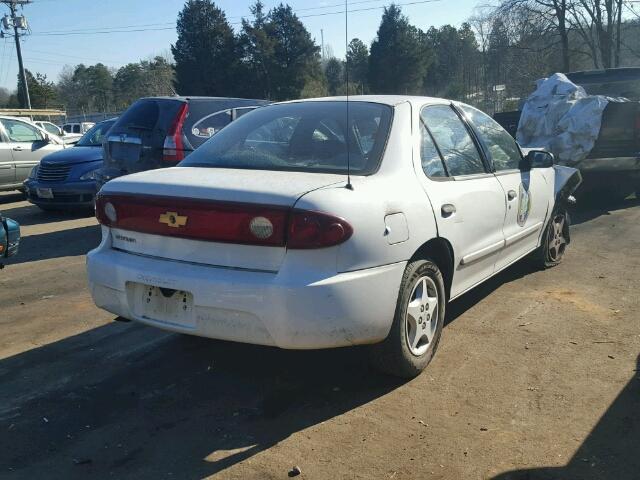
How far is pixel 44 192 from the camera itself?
9734mm

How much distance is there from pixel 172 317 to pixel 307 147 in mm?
1328

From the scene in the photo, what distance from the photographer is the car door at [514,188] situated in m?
4.62

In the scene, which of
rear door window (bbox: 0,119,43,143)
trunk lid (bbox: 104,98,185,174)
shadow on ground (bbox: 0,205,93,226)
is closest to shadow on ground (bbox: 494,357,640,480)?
trunk lid (bbox: 104,98,185,174)

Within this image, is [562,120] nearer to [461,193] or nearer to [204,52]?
[461,193]

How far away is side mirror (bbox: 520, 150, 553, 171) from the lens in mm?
5008

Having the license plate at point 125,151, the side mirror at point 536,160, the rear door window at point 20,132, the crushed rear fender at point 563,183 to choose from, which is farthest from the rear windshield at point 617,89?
the rear door window at point 20,132

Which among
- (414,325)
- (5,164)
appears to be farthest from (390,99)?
(5,164)

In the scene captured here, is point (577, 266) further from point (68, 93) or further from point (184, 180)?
point (68, 93)

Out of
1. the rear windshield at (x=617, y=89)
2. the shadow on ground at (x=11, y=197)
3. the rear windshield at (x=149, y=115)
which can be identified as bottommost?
the shadow on ground at (x=11, y=197)

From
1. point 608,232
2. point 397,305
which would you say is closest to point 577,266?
point 608,232

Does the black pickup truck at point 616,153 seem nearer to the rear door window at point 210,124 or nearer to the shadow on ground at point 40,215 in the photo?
the rear door window at point 210,124

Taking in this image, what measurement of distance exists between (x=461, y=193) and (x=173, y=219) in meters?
1.84

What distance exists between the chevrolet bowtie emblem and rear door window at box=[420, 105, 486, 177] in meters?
1.74

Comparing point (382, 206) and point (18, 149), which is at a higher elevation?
point (382, 206)
